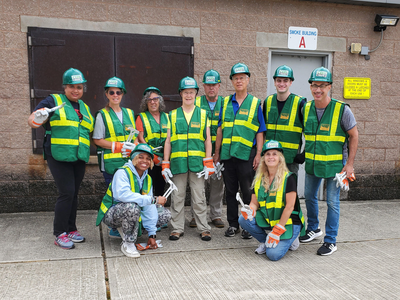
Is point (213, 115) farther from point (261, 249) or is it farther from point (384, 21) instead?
point (384, 21)

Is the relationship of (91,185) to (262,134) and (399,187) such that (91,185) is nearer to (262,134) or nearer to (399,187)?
(262,134)

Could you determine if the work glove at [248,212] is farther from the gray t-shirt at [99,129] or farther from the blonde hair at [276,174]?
the gray t-shirt at [99,129]

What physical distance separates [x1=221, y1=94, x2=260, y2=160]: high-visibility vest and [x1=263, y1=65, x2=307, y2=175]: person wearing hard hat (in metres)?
0.23

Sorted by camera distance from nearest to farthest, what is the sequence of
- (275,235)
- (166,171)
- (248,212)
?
(275,235) < (248,212) < (166,171)

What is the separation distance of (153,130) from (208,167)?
0.83m

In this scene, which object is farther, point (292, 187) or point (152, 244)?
A: point (152, 244)

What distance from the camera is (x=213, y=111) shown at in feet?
15.2

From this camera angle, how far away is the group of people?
370 centimetres

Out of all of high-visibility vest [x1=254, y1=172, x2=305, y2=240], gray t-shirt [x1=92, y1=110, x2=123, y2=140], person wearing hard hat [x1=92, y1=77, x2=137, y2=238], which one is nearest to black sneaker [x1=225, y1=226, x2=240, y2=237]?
high-visibility vest [x1=254, y1=172, x2=305, y2=240]

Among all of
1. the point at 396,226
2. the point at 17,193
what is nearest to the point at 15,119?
the point at 17,193

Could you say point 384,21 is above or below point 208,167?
above

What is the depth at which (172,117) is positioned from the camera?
4156 mm

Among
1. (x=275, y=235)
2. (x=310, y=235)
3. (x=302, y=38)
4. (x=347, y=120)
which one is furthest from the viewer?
(x=302, y=38)

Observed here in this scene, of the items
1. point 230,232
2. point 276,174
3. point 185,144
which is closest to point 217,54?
point 185,144
